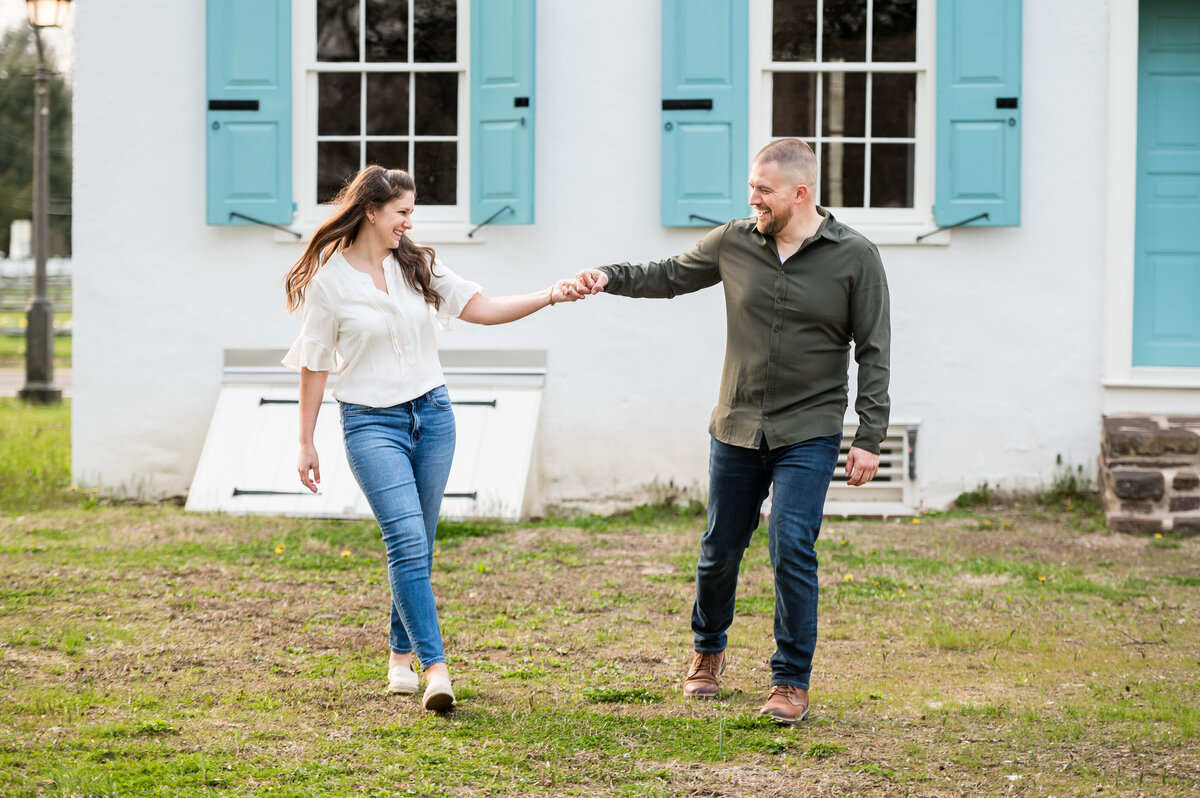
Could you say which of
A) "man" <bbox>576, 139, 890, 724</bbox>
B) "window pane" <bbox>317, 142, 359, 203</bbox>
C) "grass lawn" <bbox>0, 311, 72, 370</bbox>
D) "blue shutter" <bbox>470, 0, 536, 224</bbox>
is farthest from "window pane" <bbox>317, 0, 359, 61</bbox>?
"grass lawn" <bbox>0, 311, 72, 370</bbox>

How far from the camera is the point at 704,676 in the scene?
4633mm

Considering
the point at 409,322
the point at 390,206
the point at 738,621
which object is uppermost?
the point at 390,206

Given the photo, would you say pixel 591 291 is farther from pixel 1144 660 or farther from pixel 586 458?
pixel 586 458

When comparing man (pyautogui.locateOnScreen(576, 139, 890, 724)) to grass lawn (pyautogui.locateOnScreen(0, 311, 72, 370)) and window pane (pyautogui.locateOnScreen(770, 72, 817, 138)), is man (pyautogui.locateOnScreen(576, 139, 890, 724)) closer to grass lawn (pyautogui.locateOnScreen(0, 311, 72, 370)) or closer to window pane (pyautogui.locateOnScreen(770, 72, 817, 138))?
window pane (pyautogui.locateOnScreen(770, 72, 817, 138))

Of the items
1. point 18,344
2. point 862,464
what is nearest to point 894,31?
point 862,464

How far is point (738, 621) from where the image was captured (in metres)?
5.82

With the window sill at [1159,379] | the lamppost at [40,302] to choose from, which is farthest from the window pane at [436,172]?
the lamppost at [40,302]

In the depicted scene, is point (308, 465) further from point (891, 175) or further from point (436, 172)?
point (891, 175)

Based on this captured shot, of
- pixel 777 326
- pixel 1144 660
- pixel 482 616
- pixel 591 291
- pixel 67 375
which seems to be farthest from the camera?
pixel 67 375

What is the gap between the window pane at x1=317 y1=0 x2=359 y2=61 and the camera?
8617 millimetres

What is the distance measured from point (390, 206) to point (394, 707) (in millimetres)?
1653

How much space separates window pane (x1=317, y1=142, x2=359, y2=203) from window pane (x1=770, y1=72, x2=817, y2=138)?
2.67 meters

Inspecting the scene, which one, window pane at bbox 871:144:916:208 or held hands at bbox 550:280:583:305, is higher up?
window pane at bbox 871:144:916:208

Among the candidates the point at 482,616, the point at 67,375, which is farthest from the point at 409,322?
the point at 67,375
